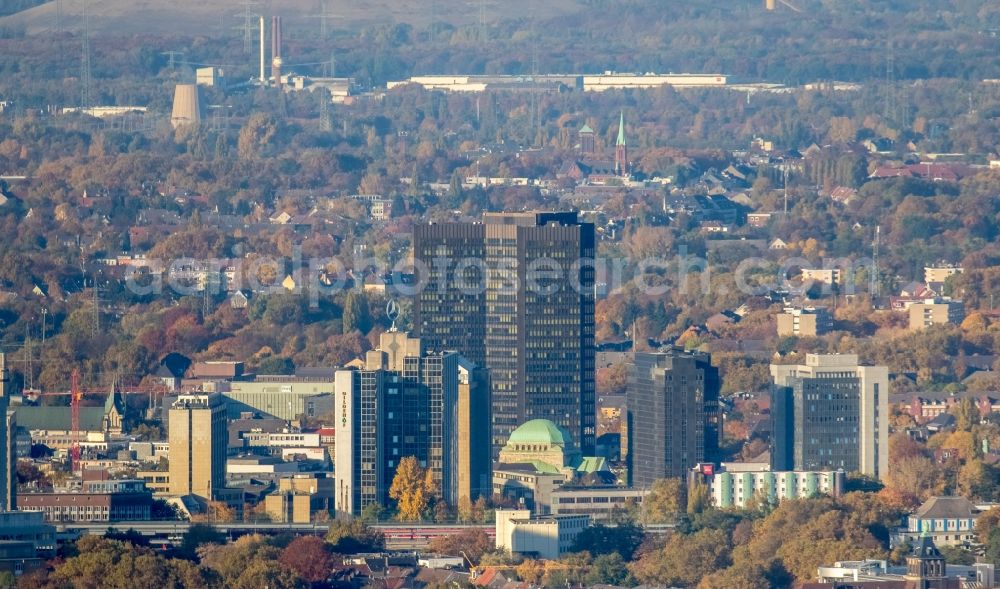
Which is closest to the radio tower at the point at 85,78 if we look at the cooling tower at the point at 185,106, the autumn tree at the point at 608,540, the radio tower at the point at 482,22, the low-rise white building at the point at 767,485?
the cooling tower at the point at 185,106

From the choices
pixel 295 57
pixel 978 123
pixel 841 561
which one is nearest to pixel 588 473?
pixel 841 561

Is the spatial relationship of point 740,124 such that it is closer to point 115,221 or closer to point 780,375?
point 115,221

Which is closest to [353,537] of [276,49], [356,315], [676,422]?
[676,422]

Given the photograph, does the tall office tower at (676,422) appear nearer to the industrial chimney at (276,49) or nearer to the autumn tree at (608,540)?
the autumn tree at (608,540)

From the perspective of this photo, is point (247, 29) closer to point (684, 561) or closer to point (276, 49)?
point (276, 49)

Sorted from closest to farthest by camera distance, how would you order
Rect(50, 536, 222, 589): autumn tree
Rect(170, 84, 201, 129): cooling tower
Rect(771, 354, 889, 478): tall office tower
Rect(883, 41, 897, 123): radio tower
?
Rect(50, 536, 222, 589): autumn tree
Rect(771, 354, 889, 478): tall office tower
Rect(170, 84, 201, 129): cooling tower
Rect(883, 41, 897, 123): radio tower

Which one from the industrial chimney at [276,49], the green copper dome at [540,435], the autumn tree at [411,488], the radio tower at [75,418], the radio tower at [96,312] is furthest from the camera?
the industrial chimney at [276,49]

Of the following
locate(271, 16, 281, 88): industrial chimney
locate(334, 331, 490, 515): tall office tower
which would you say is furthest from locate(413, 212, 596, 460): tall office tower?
locate(271, 16, 281, 88): industrial chimney

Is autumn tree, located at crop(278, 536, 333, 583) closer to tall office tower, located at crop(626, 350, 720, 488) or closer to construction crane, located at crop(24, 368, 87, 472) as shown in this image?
tall office tower, located at crop(626, 350, 720, 488)
